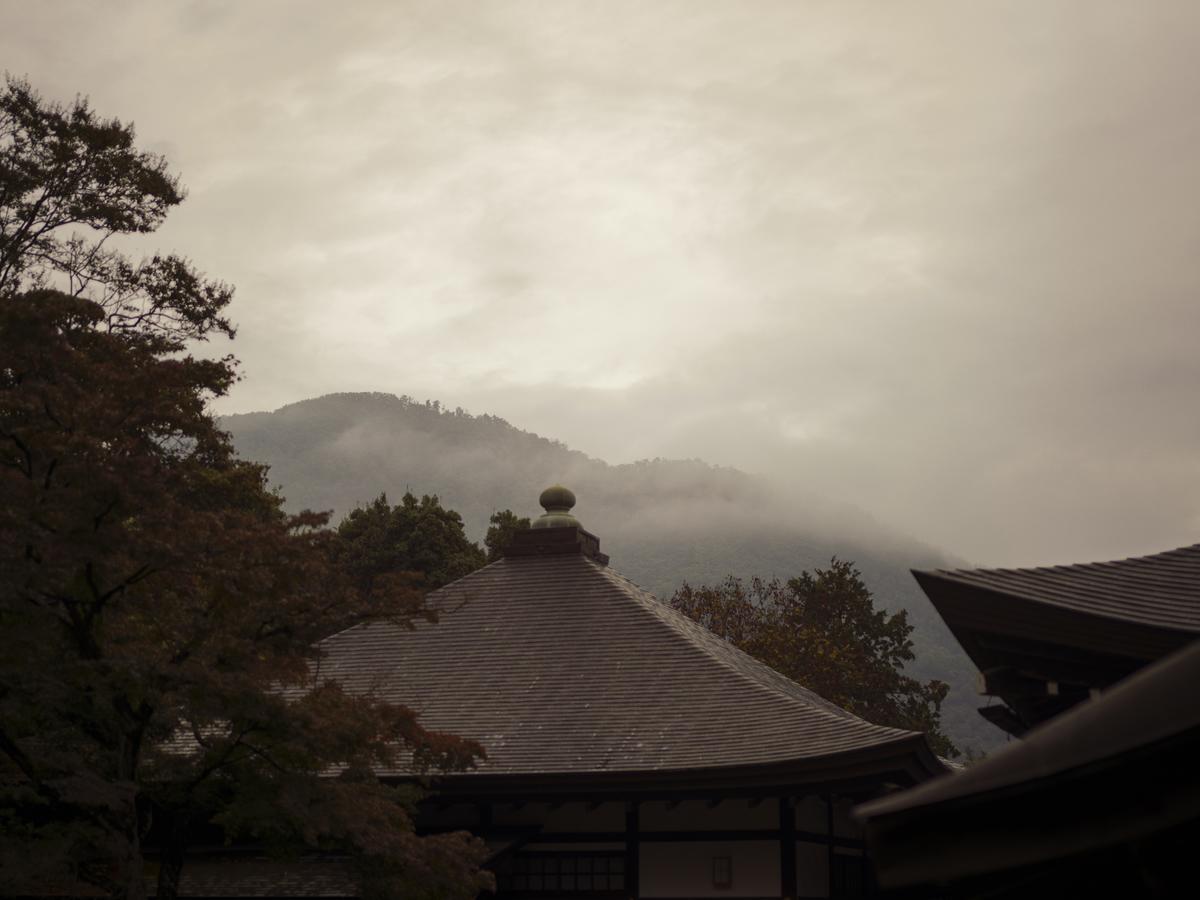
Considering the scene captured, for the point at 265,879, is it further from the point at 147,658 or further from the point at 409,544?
the point at 409,544

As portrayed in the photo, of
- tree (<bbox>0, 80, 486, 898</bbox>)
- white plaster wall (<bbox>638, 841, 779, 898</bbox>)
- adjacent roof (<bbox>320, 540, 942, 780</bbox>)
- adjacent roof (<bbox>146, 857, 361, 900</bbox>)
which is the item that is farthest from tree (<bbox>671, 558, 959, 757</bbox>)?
tree (<bbox>0, 80, 486, 898</bbox>)

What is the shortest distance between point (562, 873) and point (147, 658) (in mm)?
7638

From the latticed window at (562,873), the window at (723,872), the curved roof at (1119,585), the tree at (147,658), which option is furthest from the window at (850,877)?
the curved roof at (1119,585)

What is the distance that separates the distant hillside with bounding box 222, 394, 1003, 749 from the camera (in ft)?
495

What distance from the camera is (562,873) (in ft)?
57.2

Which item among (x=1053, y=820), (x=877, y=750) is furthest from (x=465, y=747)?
(x=1053, y=820)

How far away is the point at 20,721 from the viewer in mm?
12602

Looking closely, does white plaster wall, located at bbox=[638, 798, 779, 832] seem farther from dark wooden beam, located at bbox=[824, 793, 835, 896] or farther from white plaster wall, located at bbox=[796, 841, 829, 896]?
dark wooden beam, located at bbox=[824, 793, 835, 896]

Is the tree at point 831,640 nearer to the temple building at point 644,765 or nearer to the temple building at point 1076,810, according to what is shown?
the temple building at point 644,765

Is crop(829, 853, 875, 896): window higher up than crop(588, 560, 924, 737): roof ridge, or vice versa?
crop(588, 560, 924, 737): roof ridge

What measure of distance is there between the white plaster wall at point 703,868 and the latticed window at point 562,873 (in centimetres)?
45

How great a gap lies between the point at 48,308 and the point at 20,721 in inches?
185

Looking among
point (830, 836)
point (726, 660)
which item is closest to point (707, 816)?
point (830, 836)

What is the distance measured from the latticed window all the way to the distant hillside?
120 metres
